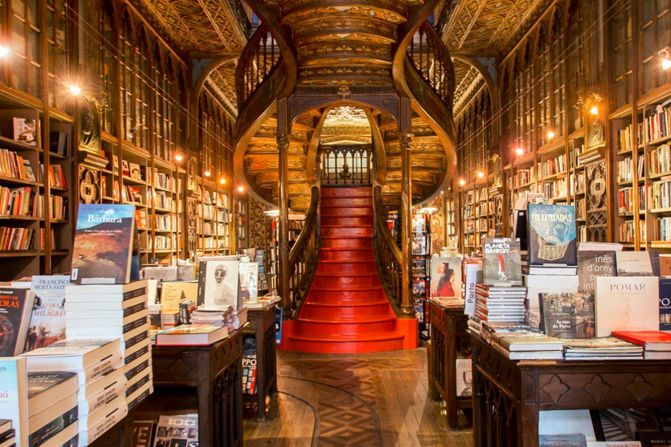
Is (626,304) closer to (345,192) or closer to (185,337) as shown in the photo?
(185,337)

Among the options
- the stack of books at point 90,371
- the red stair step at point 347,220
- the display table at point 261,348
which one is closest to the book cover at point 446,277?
the display table at point 261,348

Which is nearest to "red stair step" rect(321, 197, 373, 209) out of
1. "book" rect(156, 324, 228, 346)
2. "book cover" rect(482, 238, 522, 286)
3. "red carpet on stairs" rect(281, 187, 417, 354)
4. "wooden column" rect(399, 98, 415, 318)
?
"red carpet on stairs" rect(281, 187, 417, 354)

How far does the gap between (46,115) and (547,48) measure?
24.2 feet

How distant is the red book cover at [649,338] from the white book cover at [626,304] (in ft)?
0.17

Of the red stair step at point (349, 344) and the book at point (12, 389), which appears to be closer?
the book at point (12, 389)

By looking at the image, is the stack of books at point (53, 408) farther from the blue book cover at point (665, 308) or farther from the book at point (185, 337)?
the blue book cover at point (665, 308)

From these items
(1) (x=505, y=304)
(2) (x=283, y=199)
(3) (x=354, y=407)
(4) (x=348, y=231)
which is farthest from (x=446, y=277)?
(4) (x=348, y=231)

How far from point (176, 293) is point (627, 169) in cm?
568

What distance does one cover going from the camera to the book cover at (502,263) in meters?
2.79

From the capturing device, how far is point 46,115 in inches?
241

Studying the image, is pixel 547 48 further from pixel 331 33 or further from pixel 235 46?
pixel 235 46

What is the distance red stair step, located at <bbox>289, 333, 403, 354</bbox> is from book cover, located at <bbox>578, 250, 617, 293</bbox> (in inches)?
181

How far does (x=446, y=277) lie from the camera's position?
4.87 meters

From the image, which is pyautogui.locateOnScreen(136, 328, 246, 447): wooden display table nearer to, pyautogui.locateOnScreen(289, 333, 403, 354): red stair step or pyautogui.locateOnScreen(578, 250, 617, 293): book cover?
pyautogui.locateOnScreen(578, 250, 617, 293): book cover
